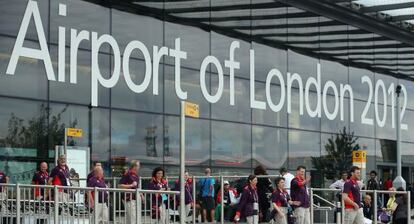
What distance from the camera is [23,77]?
24.2m

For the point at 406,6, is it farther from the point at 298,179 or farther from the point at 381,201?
the point at 298,179

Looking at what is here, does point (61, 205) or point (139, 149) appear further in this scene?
point (139, 149)

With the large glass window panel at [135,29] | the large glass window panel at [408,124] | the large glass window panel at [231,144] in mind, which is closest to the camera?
the large glass window panel at [135,29]

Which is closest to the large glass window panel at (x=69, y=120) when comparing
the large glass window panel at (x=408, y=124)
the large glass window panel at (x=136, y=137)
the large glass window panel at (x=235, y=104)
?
the large glass window panel at (x=136, y=137)

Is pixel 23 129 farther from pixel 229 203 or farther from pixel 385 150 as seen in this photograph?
pixel 385 150

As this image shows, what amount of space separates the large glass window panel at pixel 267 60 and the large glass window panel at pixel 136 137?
6.39 meters

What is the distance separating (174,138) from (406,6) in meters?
11.5

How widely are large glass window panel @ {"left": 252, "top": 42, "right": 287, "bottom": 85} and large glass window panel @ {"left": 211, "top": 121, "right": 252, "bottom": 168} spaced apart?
237 centimetres

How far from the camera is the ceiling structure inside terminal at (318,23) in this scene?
30.9 metres

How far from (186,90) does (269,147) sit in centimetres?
557

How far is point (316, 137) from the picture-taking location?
36.9 metres

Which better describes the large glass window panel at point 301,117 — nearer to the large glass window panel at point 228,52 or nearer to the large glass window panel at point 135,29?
the large glass window panel at point 228,52

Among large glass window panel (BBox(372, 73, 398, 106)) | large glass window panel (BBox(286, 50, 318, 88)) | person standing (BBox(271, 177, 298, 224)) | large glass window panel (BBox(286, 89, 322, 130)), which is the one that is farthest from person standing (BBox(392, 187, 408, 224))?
large glass window panel (BBox(372, 73, 398, 106))

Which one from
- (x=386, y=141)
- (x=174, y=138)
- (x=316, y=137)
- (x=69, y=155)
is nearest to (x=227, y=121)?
(x=174, y=138)
